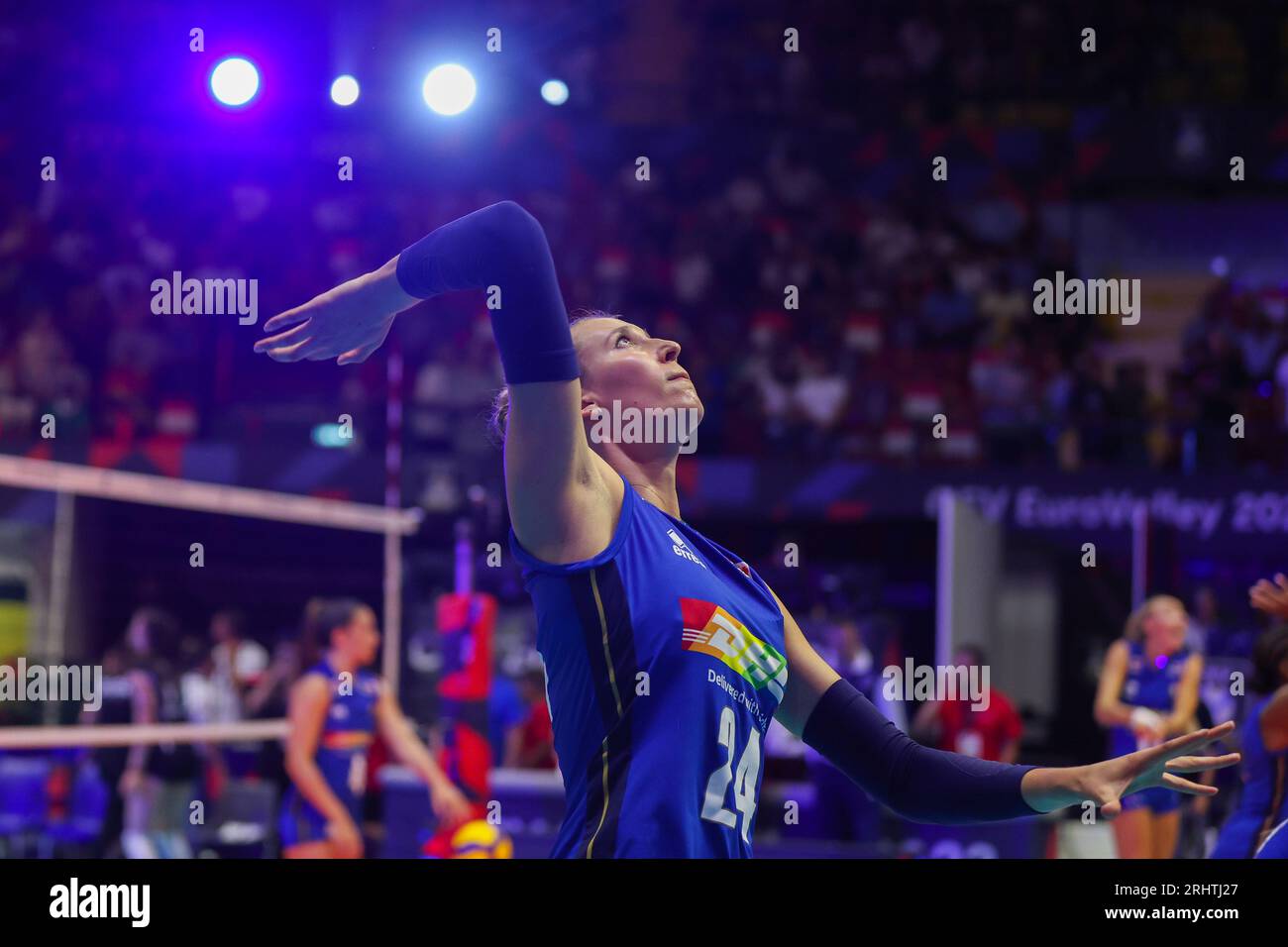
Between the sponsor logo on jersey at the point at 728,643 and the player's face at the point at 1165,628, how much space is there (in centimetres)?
→ 593

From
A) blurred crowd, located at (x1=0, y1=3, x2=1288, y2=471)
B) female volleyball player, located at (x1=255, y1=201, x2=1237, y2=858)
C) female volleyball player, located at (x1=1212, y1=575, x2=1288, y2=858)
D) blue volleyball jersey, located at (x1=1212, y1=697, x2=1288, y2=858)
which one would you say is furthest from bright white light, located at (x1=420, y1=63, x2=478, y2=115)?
female volleyball player, located at (x1=255, y1=201, x2=1237, y2=858)

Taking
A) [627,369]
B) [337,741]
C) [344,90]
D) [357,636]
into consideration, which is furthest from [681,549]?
[337,741]

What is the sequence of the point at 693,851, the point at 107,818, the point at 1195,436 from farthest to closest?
the point at 1195,436 → the point at 107,818 → the point at 693,851

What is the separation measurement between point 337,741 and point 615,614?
540cm

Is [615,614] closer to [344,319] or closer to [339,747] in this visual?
[344,319]

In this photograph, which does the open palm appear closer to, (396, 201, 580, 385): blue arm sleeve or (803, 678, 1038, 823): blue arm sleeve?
(396, 201, 580, 385): blue arm sleeve

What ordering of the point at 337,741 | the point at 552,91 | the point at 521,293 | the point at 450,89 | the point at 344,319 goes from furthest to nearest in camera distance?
the point at 552,91, the point at 337,741, the point at 450,89, the point at 344,319, the point at 521,293

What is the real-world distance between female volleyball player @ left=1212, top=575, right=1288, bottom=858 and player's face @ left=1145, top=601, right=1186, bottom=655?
8.76ft

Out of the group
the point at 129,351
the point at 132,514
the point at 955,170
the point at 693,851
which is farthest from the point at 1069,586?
the point at 693,851

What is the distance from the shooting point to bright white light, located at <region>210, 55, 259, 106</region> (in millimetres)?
6152

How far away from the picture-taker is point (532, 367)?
1957 mm
